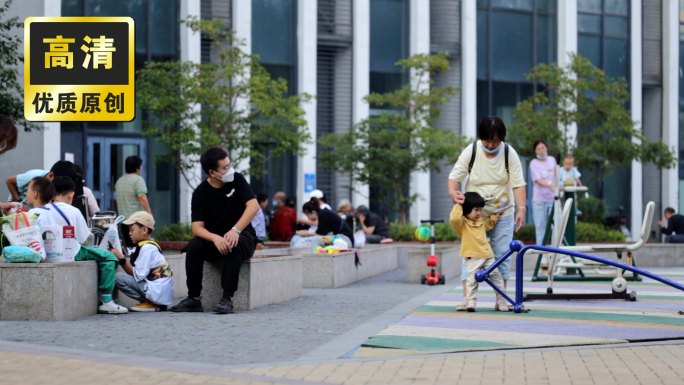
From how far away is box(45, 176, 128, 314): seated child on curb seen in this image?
980 centimetres

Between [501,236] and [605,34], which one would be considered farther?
[605,34]

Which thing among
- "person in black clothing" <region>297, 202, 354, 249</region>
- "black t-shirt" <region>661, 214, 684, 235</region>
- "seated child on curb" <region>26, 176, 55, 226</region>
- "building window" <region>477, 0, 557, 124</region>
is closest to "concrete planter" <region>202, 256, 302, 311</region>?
"seated child on curb" <region>26, 176, 55, 226</region>

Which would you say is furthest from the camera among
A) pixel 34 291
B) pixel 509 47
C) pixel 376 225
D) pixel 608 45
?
pixel 608 45

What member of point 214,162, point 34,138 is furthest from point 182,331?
point 34,138

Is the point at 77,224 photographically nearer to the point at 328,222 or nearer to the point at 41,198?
the point at 41,198

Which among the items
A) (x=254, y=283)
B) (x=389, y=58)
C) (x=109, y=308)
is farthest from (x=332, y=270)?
(x=389, y=58)

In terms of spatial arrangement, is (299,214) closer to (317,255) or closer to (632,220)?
(632,220)

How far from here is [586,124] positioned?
27.4 metres

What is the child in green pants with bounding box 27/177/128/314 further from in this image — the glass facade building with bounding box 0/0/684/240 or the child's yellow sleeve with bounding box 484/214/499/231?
the glass facade building with bounding box 0/0/684/240

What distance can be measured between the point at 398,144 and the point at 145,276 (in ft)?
58.4

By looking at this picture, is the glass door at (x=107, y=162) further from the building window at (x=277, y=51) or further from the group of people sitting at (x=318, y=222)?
the group of people sitting at (x=318, y=222)

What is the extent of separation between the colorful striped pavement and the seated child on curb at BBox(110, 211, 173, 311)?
256 cm

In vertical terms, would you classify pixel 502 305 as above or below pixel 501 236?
below

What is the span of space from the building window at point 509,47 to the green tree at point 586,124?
21.4 feet
